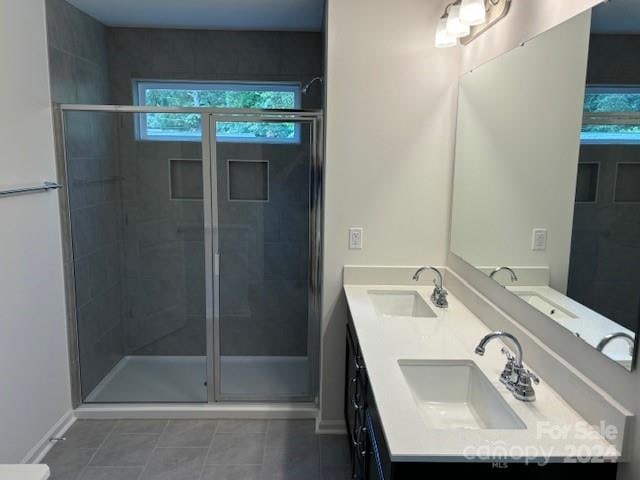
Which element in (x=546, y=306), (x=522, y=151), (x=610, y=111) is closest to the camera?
(x=610, y=111)

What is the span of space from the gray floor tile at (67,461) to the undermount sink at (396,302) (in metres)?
1.78

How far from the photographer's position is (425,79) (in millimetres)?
2705

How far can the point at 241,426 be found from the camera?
3051 mm

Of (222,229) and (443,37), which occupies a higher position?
(443,37)

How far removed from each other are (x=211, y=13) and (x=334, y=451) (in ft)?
9.30

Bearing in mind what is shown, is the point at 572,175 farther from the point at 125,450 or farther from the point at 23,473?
the point at 125,450

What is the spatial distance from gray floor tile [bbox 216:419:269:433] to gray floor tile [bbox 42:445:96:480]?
0.72 m

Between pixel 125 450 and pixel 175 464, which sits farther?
pixel 125 450

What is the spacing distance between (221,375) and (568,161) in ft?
8.23

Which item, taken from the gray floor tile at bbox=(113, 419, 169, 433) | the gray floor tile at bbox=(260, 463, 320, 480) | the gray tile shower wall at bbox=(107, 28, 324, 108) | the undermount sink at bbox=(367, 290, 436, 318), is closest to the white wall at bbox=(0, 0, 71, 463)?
the gray floor tile at bbox=(113, 419, 169, 433)

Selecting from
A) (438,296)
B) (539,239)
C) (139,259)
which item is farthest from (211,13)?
(539,239)

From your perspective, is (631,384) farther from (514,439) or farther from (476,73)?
(476,73)

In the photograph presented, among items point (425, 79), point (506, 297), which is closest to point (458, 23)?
point (425, 79)

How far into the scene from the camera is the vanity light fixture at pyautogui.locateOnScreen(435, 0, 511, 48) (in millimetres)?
2129
